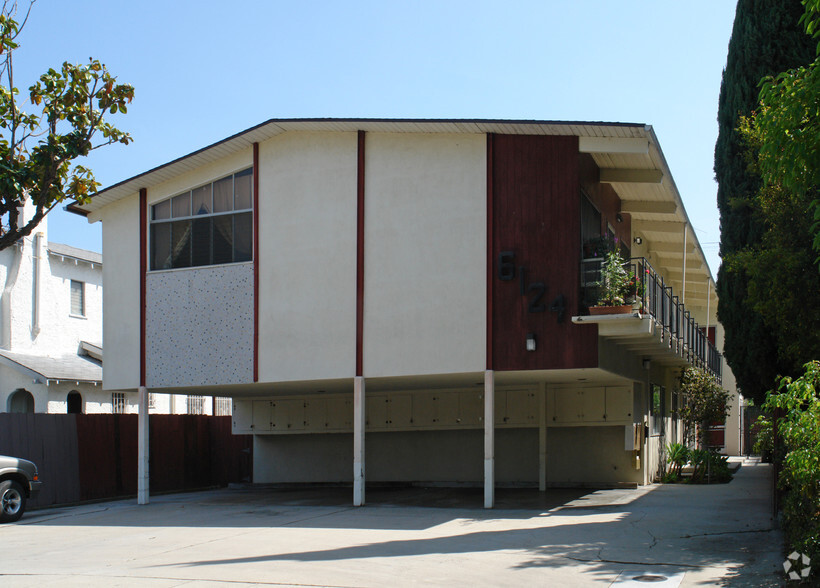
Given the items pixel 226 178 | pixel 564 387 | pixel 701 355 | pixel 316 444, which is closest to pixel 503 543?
pixel 564 387

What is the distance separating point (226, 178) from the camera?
19469 mm

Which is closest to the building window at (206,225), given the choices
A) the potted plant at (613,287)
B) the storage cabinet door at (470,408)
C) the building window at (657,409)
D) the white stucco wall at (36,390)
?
the storage cabinet door at (470,408)

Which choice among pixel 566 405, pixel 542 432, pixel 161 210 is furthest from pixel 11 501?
pixel 566 405

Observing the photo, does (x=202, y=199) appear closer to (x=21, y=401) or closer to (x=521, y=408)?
(x=521, y=408)

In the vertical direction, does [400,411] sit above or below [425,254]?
below

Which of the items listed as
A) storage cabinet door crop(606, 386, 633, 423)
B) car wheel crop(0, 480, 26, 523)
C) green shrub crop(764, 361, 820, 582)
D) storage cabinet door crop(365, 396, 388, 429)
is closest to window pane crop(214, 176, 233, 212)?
storage cabinet door crop(365, 396, 388, 429)

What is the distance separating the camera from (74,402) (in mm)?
30797

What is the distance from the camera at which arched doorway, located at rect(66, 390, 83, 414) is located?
30409mm

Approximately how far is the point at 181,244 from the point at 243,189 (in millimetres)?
1997

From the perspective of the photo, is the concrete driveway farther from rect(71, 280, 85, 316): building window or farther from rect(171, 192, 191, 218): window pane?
rect(71, 280, 85, 316): building window

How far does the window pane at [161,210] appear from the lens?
2016 centimetres

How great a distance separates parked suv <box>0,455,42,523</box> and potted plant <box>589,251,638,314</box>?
446 inches

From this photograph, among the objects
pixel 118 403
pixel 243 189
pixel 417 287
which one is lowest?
pixel 118 403

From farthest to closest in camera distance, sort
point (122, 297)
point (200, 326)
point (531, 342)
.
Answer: point (122, 297), point (200, 326), point (531, 342)
